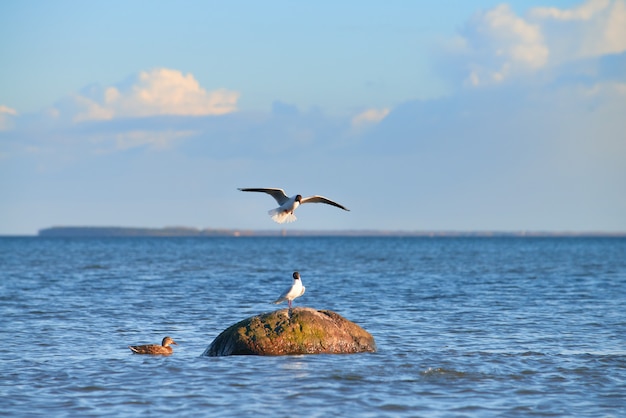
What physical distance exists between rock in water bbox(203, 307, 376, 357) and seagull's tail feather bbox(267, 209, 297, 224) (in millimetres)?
3972

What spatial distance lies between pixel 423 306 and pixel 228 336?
12927mm

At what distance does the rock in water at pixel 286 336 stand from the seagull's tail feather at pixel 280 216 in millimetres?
3972

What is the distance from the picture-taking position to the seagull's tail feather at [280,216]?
68.0 ft

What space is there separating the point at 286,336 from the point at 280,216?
15.1 ft

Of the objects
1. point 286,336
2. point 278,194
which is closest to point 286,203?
point 278,194

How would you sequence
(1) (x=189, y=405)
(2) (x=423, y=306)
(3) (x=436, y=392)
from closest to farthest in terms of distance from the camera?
(1) (x=189, y=405)
(3) (x=436, y=392)
(2) (x=423, y=306)

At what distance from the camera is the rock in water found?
54.7ft

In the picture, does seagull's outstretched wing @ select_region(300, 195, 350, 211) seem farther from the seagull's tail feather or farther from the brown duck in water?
the brown duck in water

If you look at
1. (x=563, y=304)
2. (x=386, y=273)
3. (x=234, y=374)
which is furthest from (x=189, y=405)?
(x=386, y=273)

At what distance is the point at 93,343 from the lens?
19500mm

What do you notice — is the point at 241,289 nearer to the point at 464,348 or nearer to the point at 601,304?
the point at 601,304

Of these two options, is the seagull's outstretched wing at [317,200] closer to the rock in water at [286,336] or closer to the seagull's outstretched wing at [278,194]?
the seagull's outstretched wing at [278,194]

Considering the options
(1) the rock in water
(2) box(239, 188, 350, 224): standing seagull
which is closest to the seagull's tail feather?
(2) box(239, 188, 350, 224): standing seagull

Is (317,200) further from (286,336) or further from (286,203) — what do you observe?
(286,336)
